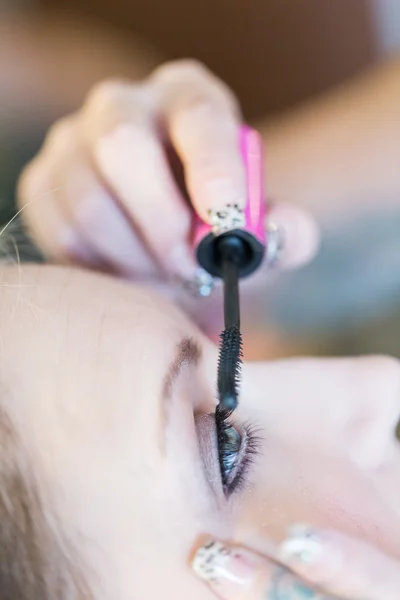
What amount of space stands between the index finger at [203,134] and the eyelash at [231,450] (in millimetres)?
167

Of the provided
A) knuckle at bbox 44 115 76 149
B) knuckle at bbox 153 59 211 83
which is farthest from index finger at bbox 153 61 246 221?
knuckle at bbox 44 115 76 149

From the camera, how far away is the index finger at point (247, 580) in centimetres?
43

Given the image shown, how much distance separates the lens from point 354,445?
54cm

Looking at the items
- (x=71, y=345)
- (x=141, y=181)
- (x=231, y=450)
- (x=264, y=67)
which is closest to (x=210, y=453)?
(x=231, y=450)

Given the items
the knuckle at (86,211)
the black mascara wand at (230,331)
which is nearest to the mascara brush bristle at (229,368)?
the black mascara wand at (230,331)

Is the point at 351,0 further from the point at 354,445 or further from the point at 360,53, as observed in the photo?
the point at 354,445

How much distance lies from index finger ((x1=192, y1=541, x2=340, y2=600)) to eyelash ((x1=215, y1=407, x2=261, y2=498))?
2.0 inches

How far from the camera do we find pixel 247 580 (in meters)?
0.43

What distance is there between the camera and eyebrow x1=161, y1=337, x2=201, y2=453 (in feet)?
1.50

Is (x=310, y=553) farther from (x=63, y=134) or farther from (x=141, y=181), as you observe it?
(x=63, y=134)

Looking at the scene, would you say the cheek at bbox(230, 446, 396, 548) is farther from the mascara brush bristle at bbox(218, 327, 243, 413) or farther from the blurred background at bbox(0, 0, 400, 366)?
the blurred background at bbox(0, 0, 400, 366)

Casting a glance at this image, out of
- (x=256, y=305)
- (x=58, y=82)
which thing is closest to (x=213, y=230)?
(x=256, y=305)

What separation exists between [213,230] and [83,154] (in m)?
0.20

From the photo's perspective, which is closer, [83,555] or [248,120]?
[83,555]
